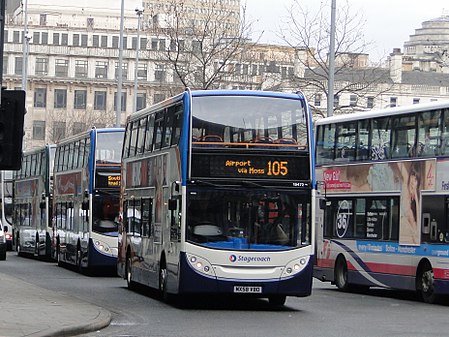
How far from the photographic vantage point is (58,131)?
106 m

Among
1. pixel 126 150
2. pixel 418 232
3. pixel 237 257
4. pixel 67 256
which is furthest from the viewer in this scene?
pixel 67 256

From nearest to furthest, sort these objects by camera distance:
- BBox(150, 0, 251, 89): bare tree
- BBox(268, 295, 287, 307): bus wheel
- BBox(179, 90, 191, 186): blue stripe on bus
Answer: BBox(179, 90, 191, 186): blue stripe on bus → BBox(268, 295, 287, 307): bus wheel → BBox(150, 0, 251, 89): bare tree

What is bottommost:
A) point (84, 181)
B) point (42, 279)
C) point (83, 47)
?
point (42, 279)

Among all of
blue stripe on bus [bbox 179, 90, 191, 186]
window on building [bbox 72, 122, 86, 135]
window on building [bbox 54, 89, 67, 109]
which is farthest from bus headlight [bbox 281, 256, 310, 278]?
window on building [bbox 54, 89, 67, 109]

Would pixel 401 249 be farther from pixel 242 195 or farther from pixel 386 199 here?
pixel 242 195

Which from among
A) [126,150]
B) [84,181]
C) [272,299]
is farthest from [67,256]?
[272,299]

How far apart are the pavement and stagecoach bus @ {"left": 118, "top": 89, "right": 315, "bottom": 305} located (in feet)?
6.67

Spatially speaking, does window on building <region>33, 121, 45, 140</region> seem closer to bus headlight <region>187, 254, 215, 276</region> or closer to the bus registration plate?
bus headlight <region>187, 254, 215, 276</region>

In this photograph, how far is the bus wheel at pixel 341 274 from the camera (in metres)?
30.1

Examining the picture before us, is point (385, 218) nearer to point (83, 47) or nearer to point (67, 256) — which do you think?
point (67, 256)

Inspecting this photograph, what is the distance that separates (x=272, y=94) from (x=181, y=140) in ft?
5.89

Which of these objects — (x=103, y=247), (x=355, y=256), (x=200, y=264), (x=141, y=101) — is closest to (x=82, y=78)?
(x=141, y=101)

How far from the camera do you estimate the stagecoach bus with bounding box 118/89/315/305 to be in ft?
72.1

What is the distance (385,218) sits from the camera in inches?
1087
